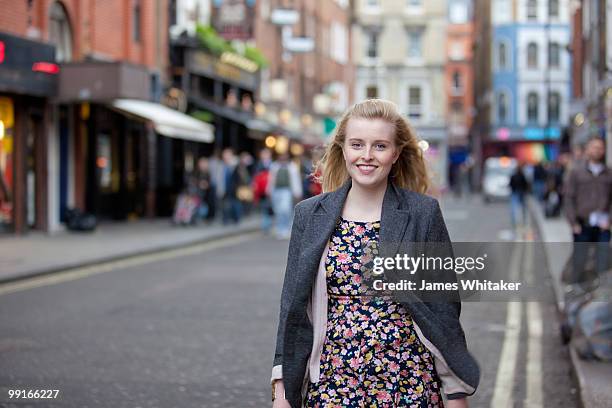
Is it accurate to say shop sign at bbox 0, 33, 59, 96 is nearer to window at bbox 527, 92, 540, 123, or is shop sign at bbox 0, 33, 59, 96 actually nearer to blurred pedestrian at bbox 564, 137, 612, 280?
blurred pedestrian at bbox 564, 137, 612, 280

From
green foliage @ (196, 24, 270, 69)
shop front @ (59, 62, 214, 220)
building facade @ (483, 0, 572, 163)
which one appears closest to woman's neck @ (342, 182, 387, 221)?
shop front @ (59, 62, 214, 220)

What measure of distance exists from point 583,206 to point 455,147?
7293cm

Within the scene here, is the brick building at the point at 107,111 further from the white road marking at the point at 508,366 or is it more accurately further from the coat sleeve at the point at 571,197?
the white road marking at the point at 508,366

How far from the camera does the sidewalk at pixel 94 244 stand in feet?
51.2

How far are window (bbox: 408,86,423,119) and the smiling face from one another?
219 feet

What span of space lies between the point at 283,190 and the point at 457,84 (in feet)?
224

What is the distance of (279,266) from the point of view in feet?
56.1

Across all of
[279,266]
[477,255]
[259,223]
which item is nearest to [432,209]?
[477,255]

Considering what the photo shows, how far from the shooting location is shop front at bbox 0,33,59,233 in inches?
832

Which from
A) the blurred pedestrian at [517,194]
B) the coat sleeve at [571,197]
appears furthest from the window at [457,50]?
the coat sleeve at [571,197]

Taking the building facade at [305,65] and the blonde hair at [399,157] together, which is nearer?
the blonde hair at [399,157]

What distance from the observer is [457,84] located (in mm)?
90438

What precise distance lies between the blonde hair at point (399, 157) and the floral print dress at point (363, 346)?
38 cm

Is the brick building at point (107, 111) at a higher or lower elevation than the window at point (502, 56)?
lower
